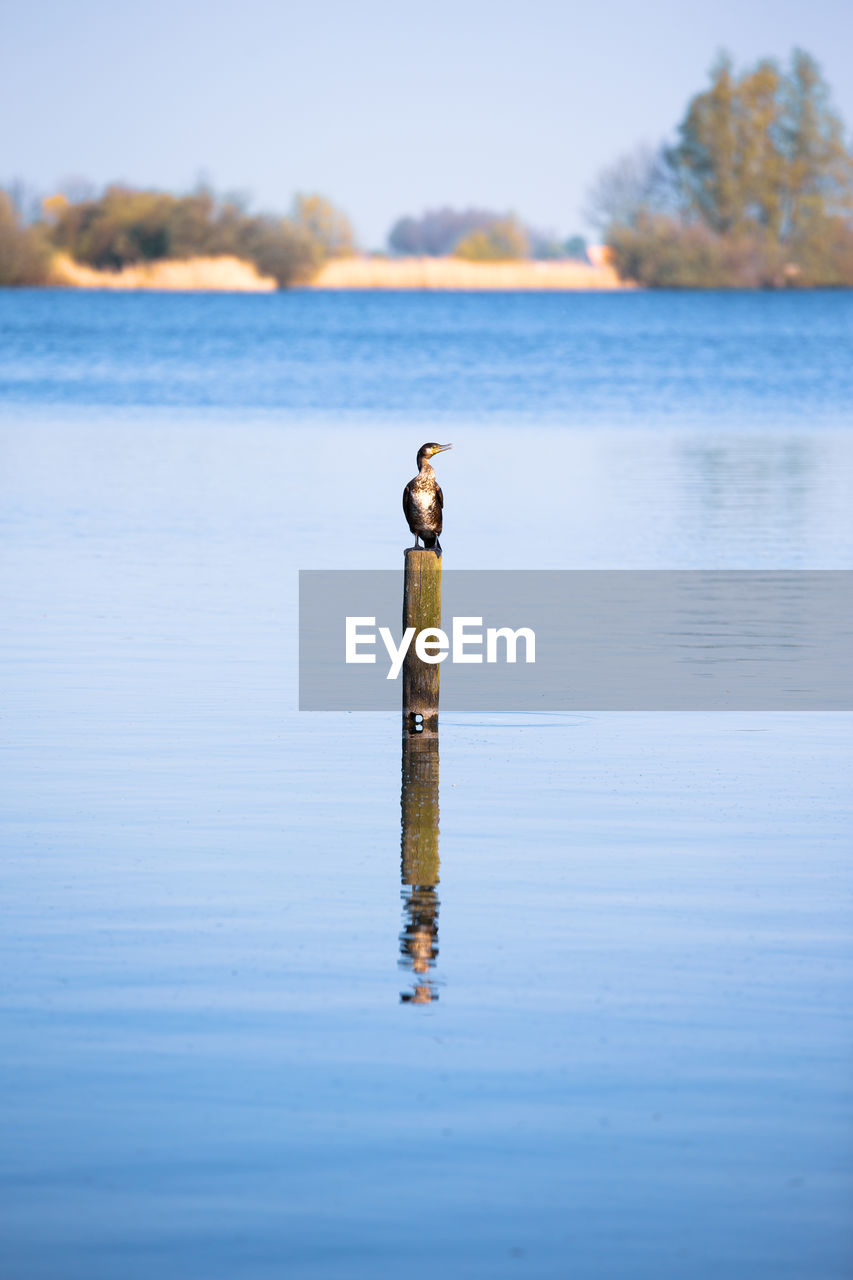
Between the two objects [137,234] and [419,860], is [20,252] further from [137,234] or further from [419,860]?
[419,860]

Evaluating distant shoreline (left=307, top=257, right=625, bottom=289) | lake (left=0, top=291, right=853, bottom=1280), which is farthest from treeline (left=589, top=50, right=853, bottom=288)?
lake (left=0, top=291, right=853, bottom=1280)

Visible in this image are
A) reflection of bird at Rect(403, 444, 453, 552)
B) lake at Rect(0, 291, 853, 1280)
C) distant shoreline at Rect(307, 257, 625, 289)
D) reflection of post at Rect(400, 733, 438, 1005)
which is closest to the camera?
→ lake at Rect(0, 291, 853, 1280)

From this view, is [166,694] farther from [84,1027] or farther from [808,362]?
[808,362]

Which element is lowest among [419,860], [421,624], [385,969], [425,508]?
[385,969]

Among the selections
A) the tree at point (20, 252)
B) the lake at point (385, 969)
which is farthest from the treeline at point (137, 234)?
the lake at point (385, 969)

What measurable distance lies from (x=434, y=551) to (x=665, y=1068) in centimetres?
437

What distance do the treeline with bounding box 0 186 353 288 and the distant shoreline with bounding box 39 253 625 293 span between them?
648 millimetres

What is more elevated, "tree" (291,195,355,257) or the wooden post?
"tree" (291,195,355,257)

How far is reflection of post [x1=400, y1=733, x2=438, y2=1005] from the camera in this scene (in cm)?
673

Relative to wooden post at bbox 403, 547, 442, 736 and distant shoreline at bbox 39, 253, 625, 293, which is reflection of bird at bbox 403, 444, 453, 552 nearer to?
wooden post at bbox 403, 547, 442, 736

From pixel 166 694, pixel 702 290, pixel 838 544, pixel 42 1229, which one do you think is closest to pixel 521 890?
pixel 42 1229

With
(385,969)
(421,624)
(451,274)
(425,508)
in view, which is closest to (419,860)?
(385,969)

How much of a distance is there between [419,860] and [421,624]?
2165mm

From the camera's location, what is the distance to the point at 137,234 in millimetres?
117938
